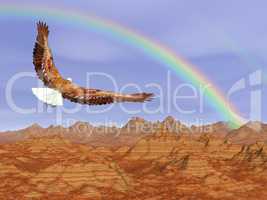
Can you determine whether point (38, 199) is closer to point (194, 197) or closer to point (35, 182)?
point (35, 182)

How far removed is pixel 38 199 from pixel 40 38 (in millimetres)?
139750

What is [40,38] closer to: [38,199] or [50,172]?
[38,199]

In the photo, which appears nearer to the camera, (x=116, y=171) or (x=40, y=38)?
(x=40, y=38)

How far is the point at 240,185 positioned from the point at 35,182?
8439 cm

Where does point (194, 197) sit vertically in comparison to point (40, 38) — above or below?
below

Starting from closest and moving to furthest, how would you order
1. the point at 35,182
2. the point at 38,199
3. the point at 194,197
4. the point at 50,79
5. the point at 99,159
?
the point at 50,79 → the point at 38,199 → the point at 35,182 → the point at 194,197 → the point at 99,159

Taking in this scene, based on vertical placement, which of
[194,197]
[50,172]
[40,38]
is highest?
[40,38]

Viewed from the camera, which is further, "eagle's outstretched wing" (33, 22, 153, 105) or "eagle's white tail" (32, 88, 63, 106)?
"eagle's white tail" (32, 88, 63, 106)

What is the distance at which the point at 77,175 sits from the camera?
520 feet

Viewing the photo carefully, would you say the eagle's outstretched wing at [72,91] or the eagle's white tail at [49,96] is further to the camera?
the eagle's white tail at [49,96]

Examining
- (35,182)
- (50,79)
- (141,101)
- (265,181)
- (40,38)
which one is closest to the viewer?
(141,101)

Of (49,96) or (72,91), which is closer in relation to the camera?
(72,91)

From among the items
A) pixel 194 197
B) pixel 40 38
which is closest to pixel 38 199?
pixel 194 197

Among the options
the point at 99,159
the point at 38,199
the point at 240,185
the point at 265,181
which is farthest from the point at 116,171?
the point at 265,181
